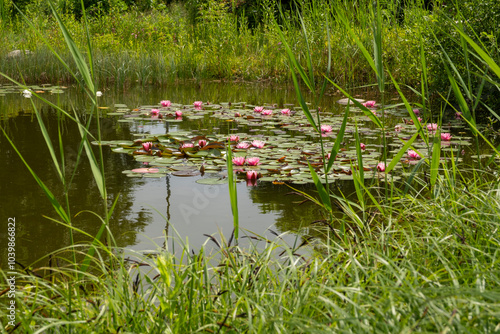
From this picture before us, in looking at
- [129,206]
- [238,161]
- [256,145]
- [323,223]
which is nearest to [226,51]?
[256,145]

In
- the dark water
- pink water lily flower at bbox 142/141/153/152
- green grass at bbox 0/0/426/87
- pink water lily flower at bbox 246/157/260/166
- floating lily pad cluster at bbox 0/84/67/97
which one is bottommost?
the dark water

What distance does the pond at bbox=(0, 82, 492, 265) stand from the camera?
213 cm

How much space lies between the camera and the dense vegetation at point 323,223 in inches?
42.9

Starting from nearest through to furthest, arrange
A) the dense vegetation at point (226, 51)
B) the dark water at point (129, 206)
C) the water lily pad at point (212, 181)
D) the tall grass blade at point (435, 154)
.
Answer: the tall grass blade at point (435, 154) → the dark water at point (129, 206) → the water lily pad at point (212, 181) → the dense vegetation at point (226, 51)

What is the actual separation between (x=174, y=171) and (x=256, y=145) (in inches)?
25.5

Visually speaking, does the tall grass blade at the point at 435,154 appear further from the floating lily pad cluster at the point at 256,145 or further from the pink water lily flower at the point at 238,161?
the pink water lily flower at the point at 238,161

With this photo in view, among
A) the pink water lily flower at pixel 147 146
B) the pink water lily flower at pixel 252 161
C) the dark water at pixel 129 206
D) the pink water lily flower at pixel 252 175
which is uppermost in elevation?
the pink water lily flower at pixel 147 146

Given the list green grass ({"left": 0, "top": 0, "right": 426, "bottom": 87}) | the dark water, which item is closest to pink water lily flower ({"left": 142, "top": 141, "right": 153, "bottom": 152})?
the dark water

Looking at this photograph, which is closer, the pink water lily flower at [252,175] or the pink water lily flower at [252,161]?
the pink water lily flower at [252,175]

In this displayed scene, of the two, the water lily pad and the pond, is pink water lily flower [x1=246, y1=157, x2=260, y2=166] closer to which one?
the pond

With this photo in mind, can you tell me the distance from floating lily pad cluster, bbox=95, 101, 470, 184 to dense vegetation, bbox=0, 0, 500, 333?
20 cm

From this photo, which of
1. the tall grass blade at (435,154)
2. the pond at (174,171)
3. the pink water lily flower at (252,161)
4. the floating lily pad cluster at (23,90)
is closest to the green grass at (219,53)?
A: the floating lily pad cluster at (23,90)

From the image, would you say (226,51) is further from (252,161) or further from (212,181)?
(212,181)

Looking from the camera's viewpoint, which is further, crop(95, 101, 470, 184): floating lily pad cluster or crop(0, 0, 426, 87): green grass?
crop(0, 0, 426, 87): green grass
